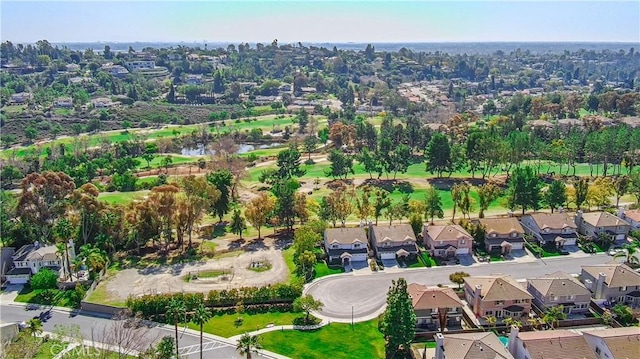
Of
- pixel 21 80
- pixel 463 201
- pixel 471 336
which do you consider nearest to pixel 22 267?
pixel 471 336

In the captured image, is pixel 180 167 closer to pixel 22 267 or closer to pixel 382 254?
pixel 22 267

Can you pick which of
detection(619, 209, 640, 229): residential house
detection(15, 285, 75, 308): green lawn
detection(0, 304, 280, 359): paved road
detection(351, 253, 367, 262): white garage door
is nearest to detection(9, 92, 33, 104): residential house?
detection(15, 285, 75, 308): green lawn

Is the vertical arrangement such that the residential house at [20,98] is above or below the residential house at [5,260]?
above

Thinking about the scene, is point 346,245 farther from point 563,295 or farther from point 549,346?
point 549,346

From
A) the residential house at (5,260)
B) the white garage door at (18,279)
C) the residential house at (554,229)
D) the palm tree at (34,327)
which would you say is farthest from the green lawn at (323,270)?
the residential house at (5,260)

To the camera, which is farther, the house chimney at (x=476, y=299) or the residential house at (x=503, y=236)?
the residential house at (x=503, y=236)

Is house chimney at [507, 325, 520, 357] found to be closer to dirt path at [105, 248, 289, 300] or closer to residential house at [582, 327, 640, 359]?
residential house at [582, 327, 640, 359]

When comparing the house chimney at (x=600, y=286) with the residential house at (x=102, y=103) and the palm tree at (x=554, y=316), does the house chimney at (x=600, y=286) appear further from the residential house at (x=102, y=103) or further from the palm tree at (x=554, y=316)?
the residential house at (x=102, y=103)
